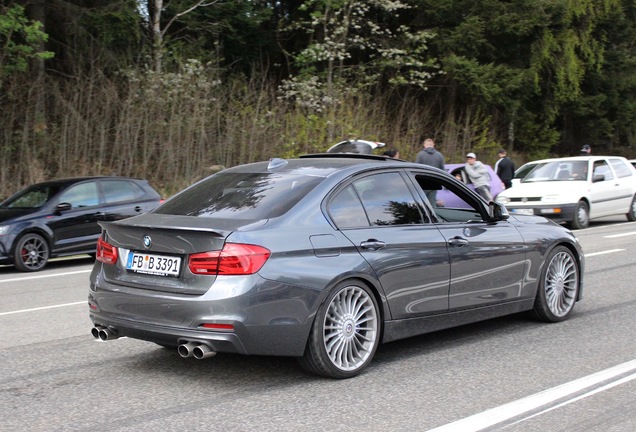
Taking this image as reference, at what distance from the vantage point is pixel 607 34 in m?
38.6

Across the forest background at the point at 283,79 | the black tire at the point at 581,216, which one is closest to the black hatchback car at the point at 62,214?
the forest background at the point at 283,79

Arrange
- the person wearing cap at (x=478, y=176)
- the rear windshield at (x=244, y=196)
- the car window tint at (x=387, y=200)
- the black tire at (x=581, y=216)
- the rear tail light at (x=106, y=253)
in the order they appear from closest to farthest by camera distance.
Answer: the rear windshield at (x=244, y=196)
the rear tail light at (x=106, y=253)
the car window tint at (x=387, y=200)
the person wearing cap at (x=478, y=176)
the black tire at (x=581, y=216)

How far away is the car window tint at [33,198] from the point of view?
14711 millimetres

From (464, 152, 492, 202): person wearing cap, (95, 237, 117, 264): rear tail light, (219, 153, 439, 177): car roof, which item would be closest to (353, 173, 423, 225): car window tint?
(219, 153, 439, 177): car roof

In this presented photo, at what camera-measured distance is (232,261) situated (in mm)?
5477

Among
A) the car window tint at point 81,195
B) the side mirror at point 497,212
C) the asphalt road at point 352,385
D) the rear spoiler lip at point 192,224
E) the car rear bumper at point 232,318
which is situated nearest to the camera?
the asphalt road at point 352,385

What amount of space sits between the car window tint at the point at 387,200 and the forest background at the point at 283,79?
15.8m

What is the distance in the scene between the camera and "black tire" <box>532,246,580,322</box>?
7777 millimetres

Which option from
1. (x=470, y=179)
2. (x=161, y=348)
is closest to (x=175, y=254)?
(x=161, y=348)

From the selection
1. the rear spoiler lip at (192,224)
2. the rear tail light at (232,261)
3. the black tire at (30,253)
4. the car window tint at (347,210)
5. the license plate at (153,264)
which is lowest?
the black tire at (30,253)

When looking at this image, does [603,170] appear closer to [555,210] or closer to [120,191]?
[555,210]

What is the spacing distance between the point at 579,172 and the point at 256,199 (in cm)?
1581

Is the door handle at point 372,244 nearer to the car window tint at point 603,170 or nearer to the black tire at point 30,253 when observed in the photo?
the black tire at point 30,253

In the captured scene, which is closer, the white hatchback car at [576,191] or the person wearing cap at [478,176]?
the person wearing cap at [478,176]
